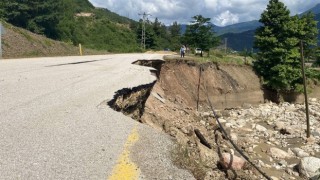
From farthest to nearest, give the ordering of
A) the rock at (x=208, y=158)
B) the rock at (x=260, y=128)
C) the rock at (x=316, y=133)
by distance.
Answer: the rock at (x=260, y=128), the rock at (x=316, y=133), the rock at (x=208, y=158)

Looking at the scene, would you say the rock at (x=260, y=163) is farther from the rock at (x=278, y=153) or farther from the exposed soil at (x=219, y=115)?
the rock at (x=278, y=153)

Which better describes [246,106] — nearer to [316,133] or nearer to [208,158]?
[316,133]

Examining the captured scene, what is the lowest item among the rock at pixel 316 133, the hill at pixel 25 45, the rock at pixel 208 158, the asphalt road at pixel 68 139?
the rock at pixel 316 133

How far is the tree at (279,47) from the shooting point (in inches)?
1106

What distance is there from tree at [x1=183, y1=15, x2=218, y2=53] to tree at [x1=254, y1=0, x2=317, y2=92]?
40.7ft

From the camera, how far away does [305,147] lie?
583 inches

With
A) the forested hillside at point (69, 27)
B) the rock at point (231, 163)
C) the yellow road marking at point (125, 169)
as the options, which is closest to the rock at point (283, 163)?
the rock at point (231, 163)

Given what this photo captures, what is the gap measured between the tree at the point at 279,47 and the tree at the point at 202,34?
12.4 metres

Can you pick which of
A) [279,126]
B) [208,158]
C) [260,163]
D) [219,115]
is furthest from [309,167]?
[219,115]

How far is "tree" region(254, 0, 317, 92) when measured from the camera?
28.1 m

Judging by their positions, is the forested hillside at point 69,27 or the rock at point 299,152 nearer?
the rock at point 299,152

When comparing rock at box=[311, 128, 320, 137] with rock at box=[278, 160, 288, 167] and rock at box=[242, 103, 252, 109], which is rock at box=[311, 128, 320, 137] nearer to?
rock at box=[278, 160, 288, 167]

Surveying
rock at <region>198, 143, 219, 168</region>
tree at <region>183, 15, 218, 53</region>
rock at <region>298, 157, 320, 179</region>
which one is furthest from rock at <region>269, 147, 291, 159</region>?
tree at <region>183, 15, 218, 53</region>

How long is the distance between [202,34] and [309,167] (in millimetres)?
33805
